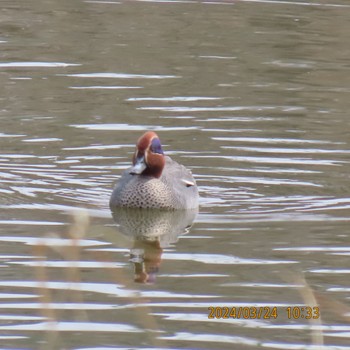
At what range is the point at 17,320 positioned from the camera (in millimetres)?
8602

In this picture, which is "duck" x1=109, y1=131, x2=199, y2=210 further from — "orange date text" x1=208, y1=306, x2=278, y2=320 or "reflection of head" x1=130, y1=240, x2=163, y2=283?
"orange date text" x1=208, y1=306, x2=278, y2=320

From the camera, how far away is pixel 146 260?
10422 mm

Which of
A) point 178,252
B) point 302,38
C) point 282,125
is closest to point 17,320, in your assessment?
point 178,252

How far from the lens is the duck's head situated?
12.5 m

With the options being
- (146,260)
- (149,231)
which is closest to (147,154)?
(149,231)

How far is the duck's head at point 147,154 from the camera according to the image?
491 inches

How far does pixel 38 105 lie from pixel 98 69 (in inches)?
89.0

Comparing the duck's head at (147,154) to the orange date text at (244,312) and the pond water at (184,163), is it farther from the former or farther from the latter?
the orange date text at (244,312)

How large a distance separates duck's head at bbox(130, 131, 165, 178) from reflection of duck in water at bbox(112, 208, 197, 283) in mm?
378

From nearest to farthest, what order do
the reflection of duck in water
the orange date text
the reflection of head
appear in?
the orange date text < the reflection of head < the reflection of duck in water

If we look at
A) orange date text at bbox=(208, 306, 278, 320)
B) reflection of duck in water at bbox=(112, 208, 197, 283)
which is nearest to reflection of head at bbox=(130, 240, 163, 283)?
reflection of duck in water at bbox=(112, 208, 197, 283)

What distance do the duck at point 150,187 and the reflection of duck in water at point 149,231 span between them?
0.07m

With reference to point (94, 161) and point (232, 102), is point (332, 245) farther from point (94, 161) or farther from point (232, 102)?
point (232, 102)

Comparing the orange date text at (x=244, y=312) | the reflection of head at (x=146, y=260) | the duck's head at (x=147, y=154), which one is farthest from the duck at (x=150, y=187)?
the orange date text at (x=244, y=312)
